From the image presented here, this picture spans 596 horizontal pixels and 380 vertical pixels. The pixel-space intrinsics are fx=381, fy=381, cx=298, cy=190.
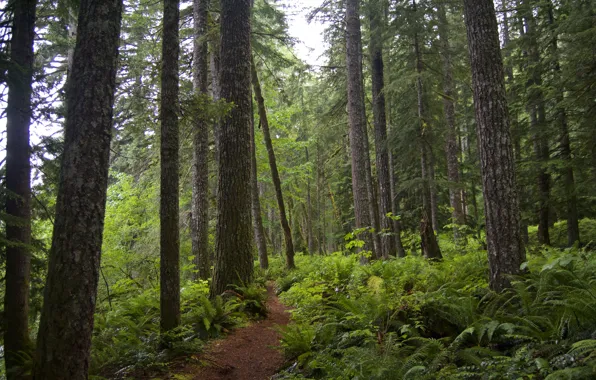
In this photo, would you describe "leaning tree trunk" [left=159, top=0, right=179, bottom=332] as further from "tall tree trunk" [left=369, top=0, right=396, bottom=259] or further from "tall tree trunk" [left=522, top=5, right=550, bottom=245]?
"tall tree trunk" [left=522, top=5, right=550, bottom=245]

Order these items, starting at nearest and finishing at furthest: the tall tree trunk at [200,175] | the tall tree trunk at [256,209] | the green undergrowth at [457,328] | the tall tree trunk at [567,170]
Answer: the green undergrowth at [457,328] < the tall tree trunk at [200,175] < the tall tree trunk at [567,170] < the tall tree trunk at [256,209]

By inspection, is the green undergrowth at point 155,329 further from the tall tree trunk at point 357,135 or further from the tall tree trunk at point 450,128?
the tall tree trunk at point 450,128

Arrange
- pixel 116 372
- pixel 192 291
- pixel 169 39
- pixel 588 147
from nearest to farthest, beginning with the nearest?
1. pixel 116 372
2. pixel 169 39
3. pixel 192 291
4. pixel 588 147

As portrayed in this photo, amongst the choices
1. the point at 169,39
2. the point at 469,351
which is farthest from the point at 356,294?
the point at 169,39

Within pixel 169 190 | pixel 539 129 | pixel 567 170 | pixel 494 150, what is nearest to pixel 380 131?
pixel 539 129

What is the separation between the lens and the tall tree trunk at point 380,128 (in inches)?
558

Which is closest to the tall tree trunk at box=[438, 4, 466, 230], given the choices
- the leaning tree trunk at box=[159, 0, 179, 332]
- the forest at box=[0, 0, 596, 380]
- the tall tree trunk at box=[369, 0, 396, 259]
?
the forest at box=[0, 0, 596, 380]

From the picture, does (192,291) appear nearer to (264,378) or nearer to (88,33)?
(264,378)

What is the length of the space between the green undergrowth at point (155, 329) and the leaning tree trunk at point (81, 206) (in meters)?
1.11

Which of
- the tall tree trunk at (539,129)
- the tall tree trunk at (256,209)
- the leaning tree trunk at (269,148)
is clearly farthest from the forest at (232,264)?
the tall tree trunk at (256,209)

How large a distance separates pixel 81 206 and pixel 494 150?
5.82 m

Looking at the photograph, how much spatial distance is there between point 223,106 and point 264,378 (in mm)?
4663

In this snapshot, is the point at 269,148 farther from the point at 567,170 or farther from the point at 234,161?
the point at 567,170

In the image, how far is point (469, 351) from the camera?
4168mm
